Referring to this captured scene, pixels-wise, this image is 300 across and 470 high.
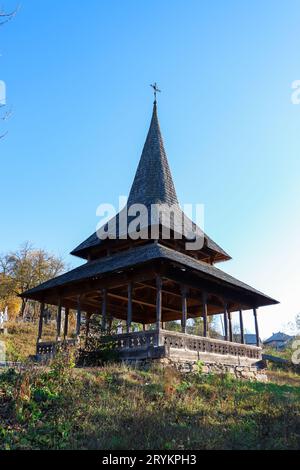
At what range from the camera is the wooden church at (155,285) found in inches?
645

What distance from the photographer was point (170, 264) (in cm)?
1694

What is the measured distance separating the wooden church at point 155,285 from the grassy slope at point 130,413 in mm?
3757

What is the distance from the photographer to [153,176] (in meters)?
23.5

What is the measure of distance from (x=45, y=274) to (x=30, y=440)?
40550 millimetres

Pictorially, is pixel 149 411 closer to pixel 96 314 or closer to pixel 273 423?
pixel 273 423

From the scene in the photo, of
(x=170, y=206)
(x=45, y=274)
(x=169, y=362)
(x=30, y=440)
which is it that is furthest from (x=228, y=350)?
(x=45, y=274)

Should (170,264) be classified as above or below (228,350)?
above

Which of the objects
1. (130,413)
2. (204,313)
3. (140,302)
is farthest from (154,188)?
(130,413)

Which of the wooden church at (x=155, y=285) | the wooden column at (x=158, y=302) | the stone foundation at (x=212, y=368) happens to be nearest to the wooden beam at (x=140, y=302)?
the wooden church at (x=155, y=285)

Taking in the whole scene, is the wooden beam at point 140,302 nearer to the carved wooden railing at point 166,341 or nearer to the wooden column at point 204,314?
the wooden column at point 204,314

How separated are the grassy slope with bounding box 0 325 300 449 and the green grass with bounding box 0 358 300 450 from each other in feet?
0.05

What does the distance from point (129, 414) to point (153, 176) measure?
1582cm

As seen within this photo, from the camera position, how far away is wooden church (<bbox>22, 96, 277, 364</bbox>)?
16.4 m

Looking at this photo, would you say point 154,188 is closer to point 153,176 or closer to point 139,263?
point 153,176
